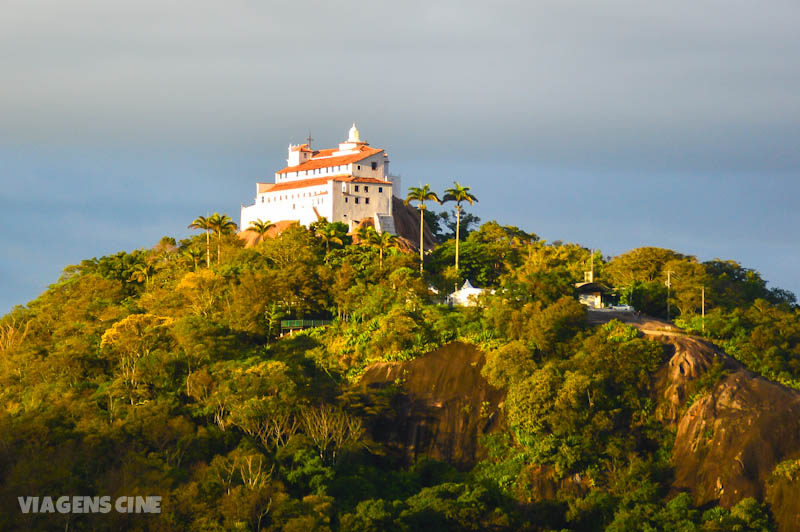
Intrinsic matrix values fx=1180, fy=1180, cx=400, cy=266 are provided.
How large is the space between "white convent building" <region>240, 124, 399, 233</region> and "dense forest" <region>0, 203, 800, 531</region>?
1594cm

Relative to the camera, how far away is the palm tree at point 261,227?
10612 centimetres

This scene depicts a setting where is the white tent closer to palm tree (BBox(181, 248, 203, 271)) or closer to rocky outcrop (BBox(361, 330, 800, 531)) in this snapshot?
rocky outcrop (BBox(361, 330, 800, 531))

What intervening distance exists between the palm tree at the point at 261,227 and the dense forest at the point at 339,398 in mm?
11175

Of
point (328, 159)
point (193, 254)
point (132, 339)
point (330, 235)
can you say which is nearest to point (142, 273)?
point (193, 254)

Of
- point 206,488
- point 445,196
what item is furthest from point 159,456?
point 445,196

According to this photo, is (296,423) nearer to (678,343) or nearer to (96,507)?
(96,507)

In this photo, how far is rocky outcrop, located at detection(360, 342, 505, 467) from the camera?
Answer: 73750 mm

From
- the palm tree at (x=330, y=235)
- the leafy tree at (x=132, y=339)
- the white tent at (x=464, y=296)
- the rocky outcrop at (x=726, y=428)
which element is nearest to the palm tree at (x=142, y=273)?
the palm tree at (x=330, y=235)

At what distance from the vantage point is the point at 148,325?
263ft

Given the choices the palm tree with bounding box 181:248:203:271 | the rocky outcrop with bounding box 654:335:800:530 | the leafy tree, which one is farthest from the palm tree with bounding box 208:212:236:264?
the rocky outcrop with bounding box 654:335:800:530

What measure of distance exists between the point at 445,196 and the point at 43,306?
113ft

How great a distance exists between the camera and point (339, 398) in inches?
2830

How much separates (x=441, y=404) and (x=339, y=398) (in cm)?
738

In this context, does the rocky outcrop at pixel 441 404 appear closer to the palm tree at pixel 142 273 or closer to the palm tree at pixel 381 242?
the palm tree at pixel 381 242
